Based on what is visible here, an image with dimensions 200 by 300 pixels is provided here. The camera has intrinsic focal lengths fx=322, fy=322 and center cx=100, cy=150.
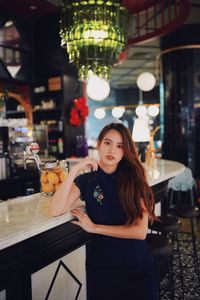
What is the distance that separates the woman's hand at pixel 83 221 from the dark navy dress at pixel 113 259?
56 mm

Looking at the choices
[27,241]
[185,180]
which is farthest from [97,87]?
[27,241]

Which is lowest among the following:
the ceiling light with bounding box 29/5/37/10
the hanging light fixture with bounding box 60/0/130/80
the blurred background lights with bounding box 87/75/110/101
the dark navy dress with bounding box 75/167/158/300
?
the dark navy dress with bounding box 75/167/158/300

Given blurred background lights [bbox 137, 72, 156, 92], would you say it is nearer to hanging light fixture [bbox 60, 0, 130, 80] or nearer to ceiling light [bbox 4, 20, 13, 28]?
ceiling light [bbox 4, 20, 13, 28]

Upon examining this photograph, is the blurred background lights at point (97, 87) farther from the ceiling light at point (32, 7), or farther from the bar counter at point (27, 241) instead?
the bar counter at point (27, 241)

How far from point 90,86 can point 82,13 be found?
2.65 m

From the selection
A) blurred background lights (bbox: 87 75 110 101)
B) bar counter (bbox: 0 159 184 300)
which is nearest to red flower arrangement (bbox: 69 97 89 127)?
blurred background lights (bbox: 87 75 110 101)

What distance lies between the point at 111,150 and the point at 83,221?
1.36ft

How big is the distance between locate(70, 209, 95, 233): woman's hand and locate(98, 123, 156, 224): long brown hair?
7.8 inches

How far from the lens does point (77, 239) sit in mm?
2088

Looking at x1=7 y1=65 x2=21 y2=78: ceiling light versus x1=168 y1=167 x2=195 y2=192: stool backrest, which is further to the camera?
x1=7 y1=65 x2=21 y2=78: ceiling light

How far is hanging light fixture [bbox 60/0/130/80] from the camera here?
2781 millimetres

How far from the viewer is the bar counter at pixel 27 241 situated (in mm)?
1499

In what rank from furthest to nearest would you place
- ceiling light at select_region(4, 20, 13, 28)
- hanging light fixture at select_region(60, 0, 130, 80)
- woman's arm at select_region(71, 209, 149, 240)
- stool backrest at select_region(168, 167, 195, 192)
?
ceiling light at select_region(4, 20, 13, 28)
stool backrest at select_region(168, 167, 195, 192)
hanging light fixture at select_region(60, 0, 130, 80)
woman's arm at select_region(71, 209, 149, 240)

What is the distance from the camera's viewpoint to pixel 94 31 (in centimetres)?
286
